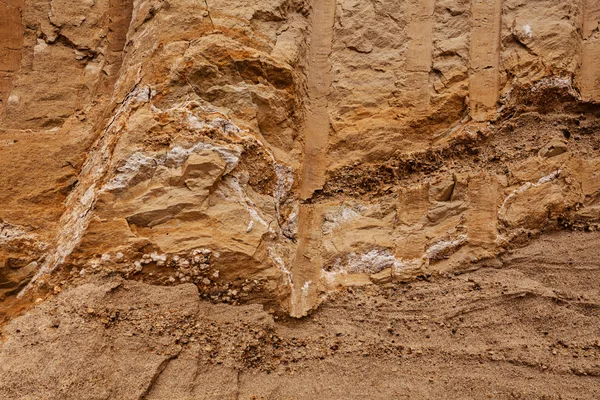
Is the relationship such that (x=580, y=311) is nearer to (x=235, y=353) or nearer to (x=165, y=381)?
(x=235, y=353)

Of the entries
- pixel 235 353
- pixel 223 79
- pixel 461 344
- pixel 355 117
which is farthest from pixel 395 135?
pixel 235 353

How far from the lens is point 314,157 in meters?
4.54

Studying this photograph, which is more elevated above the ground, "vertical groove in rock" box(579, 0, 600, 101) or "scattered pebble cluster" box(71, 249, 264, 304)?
"vertical groove in rock" box(579, 0, 600, 101)

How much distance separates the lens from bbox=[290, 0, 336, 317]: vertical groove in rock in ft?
13.4

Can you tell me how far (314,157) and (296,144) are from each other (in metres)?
0.18

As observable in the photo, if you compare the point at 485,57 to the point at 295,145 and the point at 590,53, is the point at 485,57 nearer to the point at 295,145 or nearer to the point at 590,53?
the point at 590,53

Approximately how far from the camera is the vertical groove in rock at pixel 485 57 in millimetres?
4395

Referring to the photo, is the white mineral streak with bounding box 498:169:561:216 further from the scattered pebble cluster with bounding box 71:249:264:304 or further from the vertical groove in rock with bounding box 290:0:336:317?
the scattered pebble cluster with bounding box 71:249:264:304

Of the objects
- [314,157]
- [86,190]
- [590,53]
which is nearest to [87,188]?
[86,190]

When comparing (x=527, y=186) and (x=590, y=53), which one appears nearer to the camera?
(x=527, y=186)

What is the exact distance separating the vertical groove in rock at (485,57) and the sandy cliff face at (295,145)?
0.05 feet

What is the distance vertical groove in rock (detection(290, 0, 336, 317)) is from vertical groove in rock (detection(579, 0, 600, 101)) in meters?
1.92

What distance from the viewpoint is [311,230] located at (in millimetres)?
4316

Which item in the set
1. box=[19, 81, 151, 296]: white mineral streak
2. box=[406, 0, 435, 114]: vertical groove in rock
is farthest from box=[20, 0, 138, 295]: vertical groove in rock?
box=[406, 0, 435, 114]: vertical groove in rock
